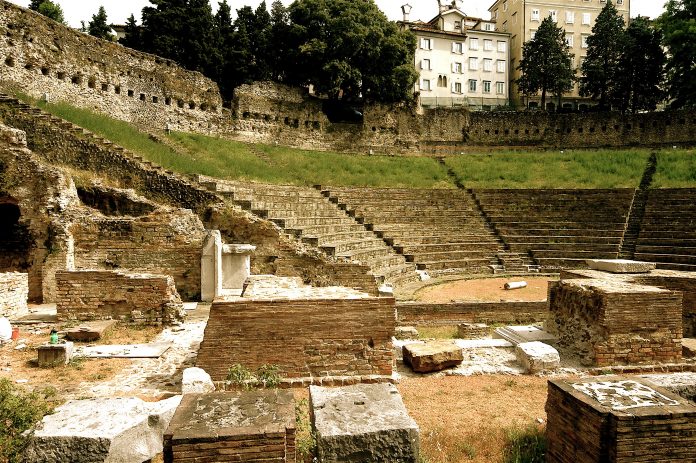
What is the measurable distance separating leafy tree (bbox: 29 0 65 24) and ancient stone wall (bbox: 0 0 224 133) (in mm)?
17580

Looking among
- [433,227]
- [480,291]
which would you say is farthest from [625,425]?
[433,227]

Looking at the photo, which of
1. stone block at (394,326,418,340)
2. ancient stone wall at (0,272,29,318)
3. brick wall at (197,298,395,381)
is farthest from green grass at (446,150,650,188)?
ancient stone wall at (0,272,29,318)

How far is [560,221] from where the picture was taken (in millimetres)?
19906

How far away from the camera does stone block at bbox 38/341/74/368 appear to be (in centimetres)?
629

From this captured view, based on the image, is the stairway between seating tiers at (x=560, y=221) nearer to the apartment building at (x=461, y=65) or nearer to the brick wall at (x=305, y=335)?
the brick wall at (x=305, y=335)

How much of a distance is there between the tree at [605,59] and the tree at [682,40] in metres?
6.12

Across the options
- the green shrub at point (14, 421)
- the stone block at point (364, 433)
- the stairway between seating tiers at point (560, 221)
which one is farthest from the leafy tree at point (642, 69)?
the green shrub at point (14, 421)

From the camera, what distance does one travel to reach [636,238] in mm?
18047

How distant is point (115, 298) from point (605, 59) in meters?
43.5

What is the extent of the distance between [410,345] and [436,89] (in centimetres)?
4100

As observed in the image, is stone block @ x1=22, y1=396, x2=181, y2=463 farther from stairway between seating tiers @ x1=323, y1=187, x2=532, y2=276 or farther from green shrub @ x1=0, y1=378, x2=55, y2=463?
stairway between seating tiers @ x1=323, y1=187, x2=532, y2=276

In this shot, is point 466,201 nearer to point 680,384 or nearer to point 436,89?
point 680,384

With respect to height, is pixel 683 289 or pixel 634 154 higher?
pixel 634 154

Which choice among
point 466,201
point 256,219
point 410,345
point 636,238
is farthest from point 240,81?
point 410,345
